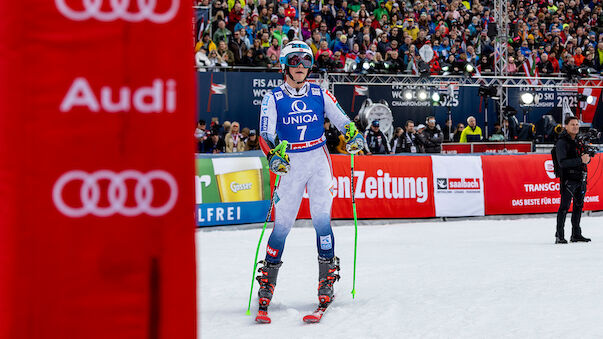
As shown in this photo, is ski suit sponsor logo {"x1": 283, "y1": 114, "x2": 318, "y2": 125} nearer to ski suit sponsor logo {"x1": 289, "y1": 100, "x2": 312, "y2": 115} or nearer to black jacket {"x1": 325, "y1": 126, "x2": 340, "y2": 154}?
ski suit sponsor logo {"x1": 289, "y1": 100, "x2": 312, "y2": 115}

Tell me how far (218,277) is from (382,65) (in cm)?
1081

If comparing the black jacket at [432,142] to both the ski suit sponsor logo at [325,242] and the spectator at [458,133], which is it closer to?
the spectator at [458,133]

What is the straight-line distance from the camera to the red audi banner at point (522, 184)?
13984mm

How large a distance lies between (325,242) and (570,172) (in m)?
5.69

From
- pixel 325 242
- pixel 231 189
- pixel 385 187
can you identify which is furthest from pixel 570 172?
pixel 325 242

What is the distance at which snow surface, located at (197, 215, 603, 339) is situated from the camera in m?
5.20

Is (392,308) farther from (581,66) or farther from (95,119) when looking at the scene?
(581,66)

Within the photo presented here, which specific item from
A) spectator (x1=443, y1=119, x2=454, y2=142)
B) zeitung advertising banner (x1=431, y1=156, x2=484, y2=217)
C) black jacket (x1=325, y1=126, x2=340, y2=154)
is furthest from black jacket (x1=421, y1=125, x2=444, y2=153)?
black jacket (x1=325, y1=126, x2=340, y2=154)

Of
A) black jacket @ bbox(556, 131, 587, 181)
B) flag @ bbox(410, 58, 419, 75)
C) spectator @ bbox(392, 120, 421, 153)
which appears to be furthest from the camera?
flag @ bbox(410, 58, 419, 75)

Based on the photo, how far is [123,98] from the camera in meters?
1.57

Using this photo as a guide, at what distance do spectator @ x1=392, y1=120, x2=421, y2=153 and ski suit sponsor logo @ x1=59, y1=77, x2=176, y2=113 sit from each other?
47.2 feet

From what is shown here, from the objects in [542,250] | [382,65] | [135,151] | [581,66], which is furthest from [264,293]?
[581,66]

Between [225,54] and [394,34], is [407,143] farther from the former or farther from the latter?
[225,54]

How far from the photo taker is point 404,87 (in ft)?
58.4
